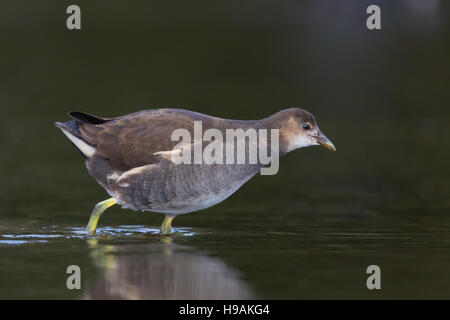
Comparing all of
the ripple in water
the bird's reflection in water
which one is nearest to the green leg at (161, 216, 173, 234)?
the ripple in water

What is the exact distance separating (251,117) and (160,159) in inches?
480

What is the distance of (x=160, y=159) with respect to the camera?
10836 mm

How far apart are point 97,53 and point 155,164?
1711cm

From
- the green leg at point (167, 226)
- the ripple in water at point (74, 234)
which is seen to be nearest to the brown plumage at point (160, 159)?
the green leg at point (167, 226)

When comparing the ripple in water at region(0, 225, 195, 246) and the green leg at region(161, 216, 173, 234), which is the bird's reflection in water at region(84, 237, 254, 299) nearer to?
the ripple in water at region(0, 225, 195, 246)

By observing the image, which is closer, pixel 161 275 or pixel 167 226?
pixel 161 275

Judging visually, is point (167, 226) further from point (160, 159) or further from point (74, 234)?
point (74, 234)

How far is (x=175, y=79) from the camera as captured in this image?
85.3 feet

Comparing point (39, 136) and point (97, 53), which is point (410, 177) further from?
point (97, 53)

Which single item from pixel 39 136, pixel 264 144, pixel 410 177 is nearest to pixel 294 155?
pixel 410 177

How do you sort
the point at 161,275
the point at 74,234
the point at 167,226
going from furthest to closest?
the point at 167,226, the point at 74,234, the point at 161,275

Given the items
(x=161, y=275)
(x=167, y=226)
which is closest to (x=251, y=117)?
(x=167, y=226)

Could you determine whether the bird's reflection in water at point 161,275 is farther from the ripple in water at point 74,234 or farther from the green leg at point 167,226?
the green leg at point 167,226

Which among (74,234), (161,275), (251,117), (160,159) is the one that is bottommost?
(161,275)
